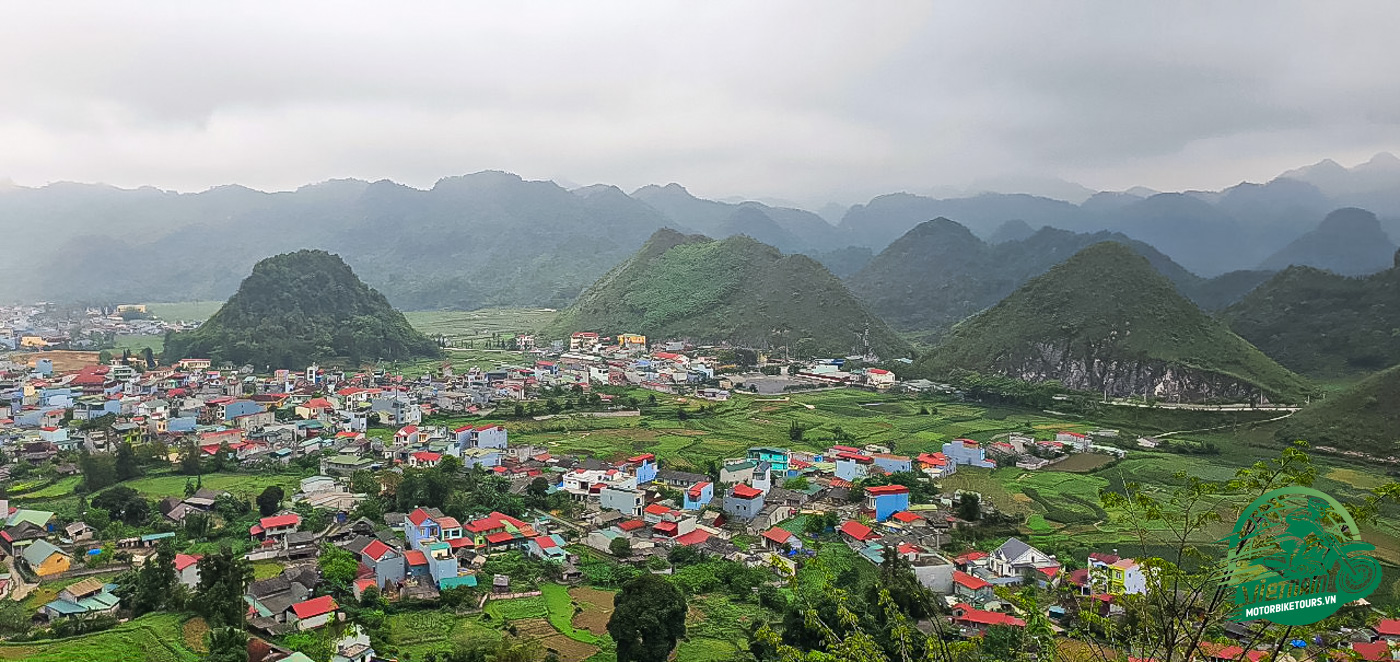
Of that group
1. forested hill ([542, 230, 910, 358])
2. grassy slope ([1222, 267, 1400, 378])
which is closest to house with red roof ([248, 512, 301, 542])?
forested hill ([542, 230, 910, 358])

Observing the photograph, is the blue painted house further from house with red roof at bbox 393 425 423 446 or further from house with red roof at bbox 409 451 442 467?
house with red roof at bbox 393 425 423 446

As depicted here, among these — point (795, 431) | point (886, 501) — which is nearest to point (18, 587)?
point (886, 501)

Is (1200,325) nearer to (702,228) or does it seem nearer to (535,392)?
(535,392)

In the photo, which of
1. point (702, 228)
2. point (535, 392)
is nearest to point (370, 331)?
point (535, 392)

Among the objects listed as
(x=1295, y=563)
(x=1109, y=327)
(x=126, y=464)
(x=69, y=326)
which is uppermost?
(x=1295, y=563)

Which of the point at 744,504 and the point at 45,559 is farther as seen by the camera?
the point at 744,504

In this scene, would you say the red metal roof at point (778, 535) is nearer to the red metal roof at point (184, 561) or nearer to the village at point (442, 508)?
the village at point (442, 508)

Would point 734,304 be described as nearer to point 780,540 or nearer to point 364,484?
point 364,484
